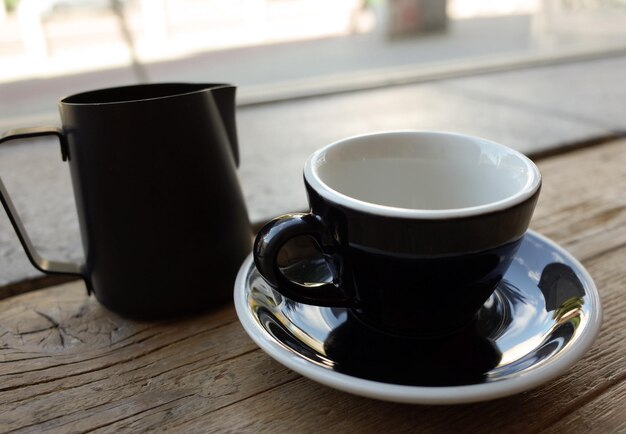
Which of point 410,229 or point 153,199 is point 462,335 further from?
point 153,199

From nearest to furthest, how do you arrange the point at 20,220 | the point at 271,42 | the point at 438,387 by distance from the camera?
the point at 438,387
the point at 20,220
the point at 271,42

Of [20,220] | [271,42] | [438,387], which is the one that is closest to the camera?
[438,387]

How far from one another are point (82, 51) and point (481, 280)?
1571 mm

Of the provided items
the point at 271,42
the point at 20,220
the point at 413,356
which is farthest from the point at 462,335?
the point at 271,42

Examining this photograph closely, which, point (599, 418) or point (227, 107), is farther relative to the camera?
point (227, 107)

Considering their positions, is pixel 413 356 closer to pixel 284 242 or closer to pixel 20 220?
pixel 284 242

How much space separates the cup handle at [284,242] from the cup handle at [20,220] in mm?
148

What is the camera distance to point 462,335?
330 millimetres

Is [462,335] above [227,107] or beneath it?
beneath

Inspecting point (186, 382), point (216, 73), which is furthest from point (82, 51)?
point (186, 382)

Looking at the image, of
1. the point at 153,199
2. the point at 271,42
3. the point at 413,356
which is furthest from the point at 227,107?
the point at 271,42

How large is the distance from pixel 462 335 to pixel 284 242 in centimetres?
12

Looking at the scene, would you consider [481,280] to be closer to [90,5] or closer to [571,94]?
[571,94]

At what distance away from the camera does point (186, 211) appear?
0.36 metres
